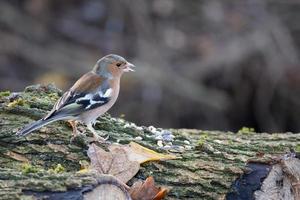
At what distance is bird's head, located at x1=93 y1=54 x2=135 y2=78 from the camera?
6.49 metres

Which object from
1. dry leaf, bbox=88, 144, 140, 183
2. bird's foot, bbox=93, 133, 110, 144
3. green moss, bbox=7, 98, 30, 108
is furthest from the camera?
green moss, bbox=7, 98, 30, 108

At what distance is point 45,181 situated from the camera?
14.8 ft

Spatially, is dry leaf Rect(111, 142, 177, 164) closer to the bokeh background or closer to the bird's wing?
the bird's wing

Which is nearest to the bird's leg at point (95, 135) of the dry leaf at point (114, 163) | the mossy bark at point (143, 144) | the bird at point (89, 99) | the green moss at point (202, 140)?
the bird at point (89, 99)

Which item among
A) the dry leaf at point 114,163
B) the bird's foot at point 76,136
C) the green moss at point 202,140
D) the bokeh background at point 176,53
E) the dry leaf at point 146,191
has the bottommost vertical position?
the dry leaf at point 146,191

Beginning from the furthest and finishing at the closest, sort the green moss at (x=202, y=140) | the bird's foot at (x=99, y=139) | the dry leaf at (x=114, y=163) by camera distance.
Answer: the green moss at (x=202, y=140)
the bird's foot at (x=99, y=139)
the dry leaf at (x=114, y=163)

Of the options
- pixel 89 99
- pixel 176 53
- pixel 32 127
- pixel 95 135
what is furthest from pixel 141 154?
pixel 176 53

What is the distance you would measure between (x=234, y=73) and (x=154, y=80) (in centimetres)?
103

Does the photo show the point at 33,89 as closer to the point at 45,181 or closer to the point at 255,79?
the point at 45,181

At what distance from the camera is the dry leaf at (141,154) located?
5.33m

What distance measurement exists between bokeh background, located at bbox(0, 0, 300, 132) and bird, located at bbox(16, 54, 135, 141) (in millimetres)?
3988

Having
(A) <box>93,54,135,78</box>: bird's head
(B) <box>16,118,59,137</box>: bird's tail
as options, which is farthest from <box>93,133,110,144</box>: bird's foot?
(A) <box>93,54,135,78</box>: bird's head

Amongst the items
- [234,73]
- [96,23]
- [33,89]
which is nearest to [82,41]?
[96,23]

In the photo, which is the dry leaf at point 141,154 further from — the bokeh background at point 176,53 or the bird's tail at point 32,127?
the bokeh background at point 176,53
